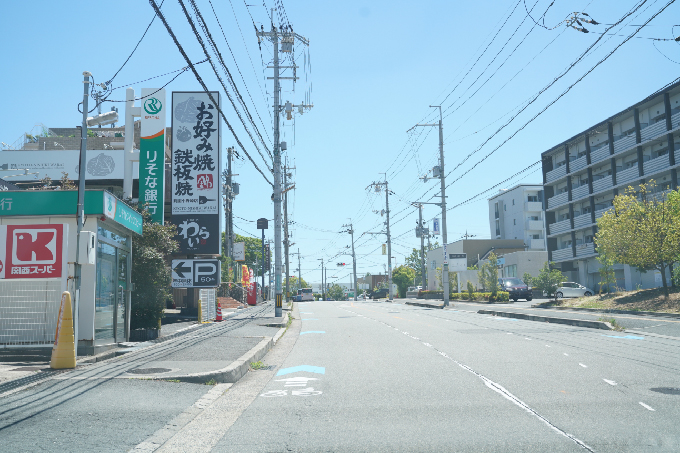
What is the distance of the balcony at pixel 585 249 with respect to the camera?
5354 centimetres

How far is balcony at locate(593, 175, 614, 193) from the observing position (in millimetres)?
50844

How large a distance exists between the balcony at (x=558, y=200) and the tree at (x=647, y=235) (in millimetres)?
29989

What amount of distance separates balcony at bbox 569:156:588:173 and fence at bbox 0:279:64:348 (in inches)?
2046

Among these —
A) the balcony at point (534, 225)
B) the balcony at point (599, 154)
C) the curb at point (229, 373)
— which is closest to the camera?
the curb at point (229, 373)

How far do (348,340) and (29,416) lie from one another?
10.6 metres

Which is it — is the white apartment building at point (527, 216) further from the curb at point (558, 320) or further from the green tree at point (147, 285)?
the green tree at point (147, 285)

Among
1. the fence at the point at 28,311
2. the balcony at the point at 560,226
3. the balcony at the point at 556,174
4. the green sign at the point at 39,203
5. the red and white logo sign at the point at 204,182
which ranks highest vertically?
the balcony at the point at 556,174

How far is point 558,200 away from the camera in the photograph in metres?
59.0

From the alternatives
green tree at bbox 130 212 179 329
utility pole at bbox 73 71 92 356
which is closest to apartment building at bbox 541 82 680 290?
green tree at bbox 130 212 179 329

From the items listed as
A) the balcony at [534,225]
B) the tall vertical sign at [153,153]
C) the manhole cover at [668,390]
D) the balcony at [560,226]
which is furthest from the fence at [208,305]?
the balcony at [534,225]

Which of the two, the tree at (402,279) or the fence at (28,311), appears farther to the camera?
the tree at (402,279)

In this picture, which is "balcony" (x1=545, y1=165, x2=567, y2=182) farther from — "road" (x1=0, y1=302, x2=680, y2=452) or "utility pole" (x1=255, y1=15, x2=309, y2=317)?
"road" (x1=0, y1=302, x2=680, y2=452)

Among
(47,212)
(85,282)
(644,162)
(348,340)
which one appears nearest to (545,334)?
(348,340)

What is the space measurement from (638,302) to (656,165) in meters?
23.0
